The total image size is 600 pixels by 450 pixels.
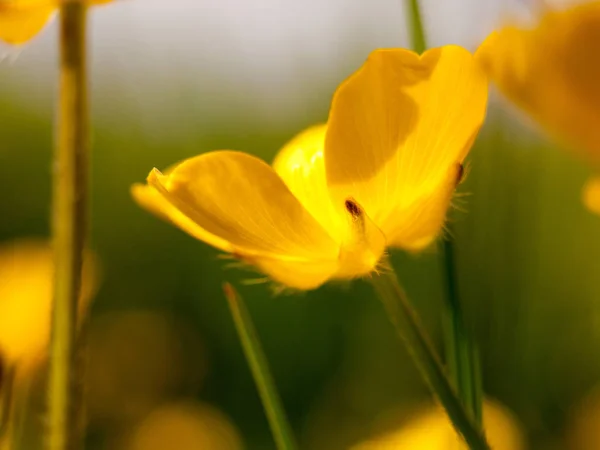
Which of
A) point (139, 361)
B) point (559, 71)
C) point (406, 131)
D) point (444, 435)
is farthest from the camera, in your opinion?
point (139, 361)

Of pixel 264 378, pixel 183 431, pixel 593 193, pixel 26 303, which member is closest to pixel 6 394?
pixel 264 378

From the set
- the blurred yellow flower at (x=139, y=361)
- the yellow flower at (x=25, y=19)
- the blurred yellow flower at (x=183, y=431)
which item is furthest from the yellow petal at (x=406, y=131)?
the blurred yellow flower at (x=139, y=361)

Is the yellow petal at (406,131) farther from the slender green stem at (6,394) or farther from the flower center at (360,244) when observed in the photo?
the slender green stem at (6,394)

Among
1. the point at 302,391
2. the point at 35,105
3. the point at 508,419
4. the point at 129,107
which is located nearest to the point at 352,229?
the point at 508,419

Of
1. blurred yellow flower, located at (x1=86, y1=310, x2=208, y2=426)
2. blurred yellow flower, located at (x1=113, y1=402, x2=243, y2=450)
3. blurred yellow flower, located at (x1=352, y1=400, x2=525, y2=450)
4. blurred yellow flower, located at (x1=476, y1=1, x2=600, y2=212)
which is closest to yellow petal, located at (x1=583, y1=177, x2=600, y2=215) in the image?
blurred yellow flower, located at (x1=476, y1=1, x2=600, y2=212)

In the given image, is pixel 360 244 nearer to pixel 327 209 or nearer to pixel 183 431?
pixel 327 209

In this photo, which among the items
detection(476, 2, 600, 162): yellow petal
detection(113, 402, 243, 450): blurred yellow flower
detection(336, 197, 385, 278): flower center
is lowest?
detection(113, 402, 243, 450): blurred yellow flower

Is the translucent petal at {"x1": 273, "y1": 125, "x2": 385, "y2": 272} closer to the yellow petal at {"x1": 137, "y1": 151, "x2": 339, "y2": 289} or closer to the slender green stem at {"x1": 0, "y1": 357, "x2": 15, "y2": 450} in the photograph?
the yellow petal at {"x1": 137, "y1": 151, "x2": 339, "y2": 289}
